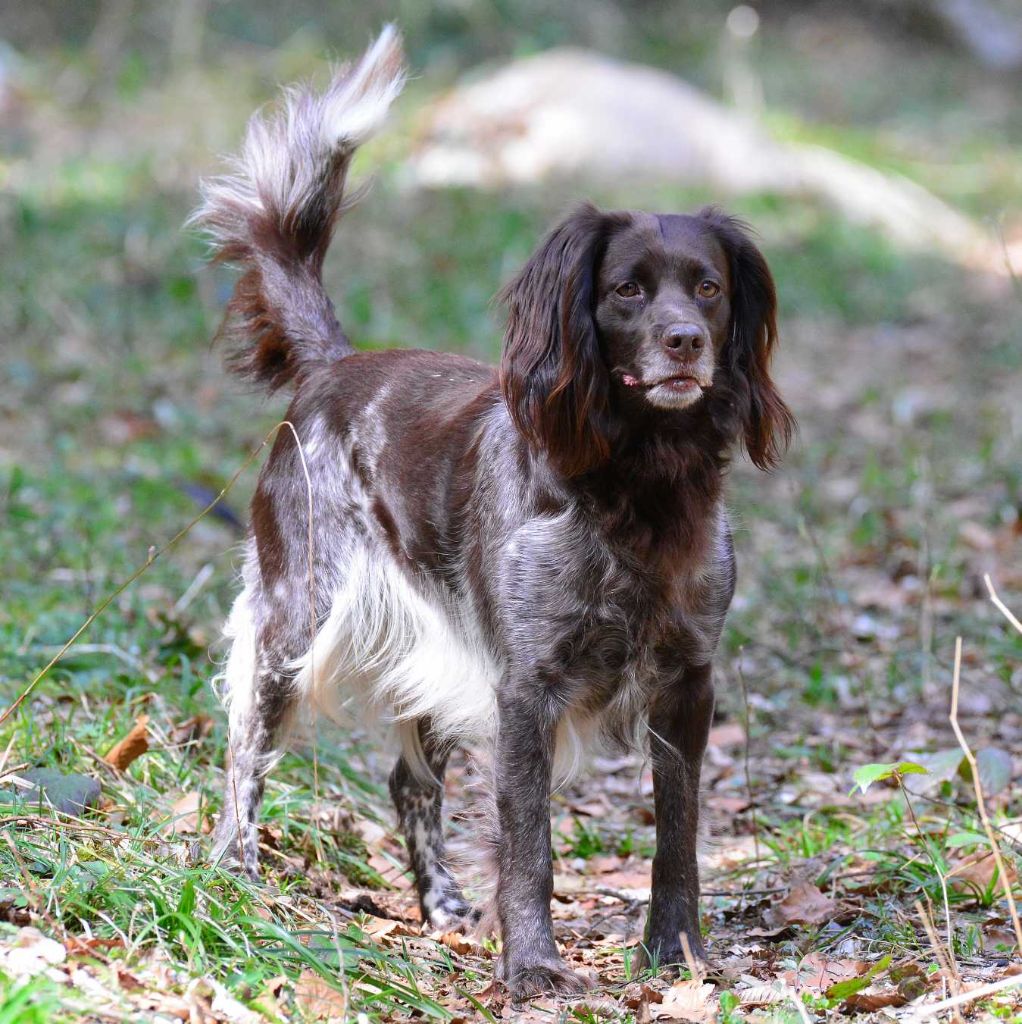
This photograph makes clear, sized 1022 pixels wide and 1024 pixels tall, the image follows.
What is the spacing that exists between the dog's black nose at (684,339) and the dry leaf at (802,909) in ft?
5.23

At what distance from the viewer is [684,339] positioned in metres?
3.28

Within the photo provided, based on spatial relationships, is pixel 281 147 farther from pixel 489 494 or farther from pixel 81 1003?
pixel 81 1003

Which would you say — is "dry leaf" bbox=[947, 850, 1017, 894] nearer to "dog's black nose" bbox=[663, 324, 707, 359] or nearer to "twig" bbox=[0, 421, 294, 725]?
"dog's black nose" bbox=[663, 324, 707, 359]

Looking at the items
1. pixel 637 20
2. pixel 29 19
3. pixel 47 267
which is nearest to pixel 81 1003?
pixel 47 267

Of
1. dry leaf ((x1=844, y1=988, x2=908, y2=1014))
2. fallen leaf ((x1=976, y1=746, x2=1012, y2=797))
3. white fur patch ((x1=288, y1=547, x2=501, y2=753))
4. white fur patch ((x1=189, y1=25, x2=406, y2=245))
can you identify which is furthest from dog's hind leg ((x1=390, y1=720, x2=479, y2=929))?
white fur patch ((x1=189, y1=25, x2=406, y2=245))

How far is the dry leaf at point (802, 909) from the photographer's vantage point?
3885 millimetres

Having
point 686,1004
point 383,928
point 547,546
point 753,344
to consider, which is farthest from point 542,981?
point 753,344

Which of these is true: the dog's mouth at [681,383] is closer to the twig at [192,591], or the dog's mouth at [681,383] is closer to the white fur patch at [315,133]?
the white fur patch at [315,133]

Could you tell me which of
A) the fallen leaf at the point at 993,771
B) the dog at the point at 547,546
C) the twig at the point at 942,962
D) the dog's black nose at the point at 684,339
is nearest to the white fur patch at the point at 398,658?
the dog at the point at 547,546

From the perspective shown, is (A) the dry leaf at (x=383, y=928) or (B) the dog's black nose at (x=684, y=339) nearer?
(B) the dog's black nose at (x=684, y=339)

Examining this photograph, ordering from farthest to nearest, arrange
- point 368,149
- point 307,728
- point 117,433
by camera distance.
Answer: point 368,149, point 117,433, point 307,728

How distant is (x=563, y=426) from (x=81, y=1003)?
1606 mm

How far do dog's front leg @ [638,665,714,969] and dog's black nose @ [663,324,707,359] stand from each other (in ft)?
2.75

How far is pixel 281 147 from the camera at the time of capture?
4676 mm
